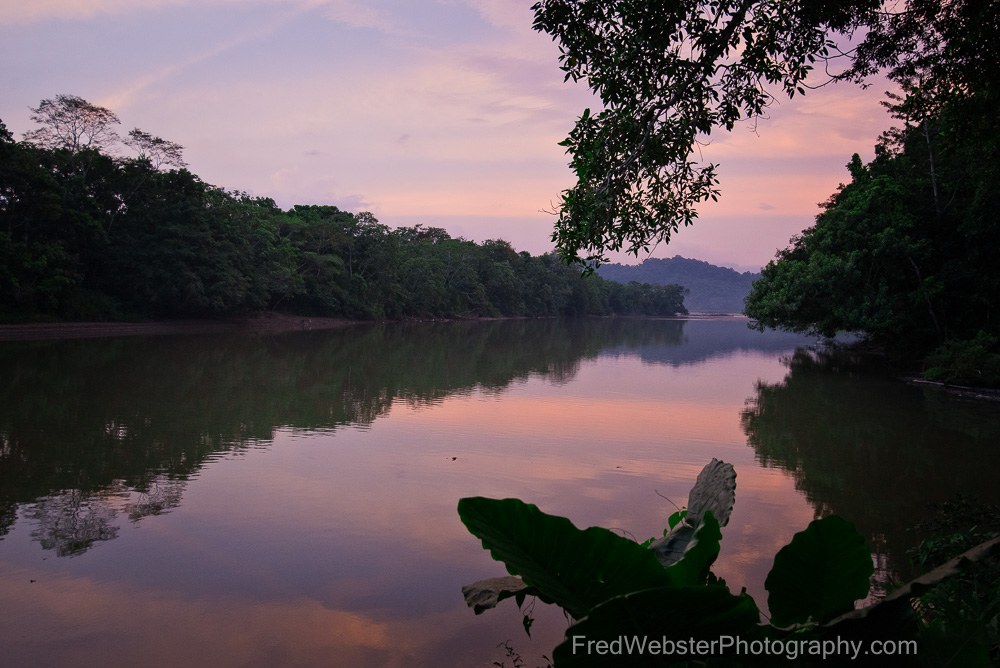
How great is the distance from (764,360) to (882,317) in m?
8.50

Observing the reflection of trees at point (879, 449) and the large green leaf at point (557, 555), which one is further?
the reflection of trees at point (879, 449)

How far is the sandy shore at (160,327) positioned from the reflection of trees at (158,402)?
211 cm

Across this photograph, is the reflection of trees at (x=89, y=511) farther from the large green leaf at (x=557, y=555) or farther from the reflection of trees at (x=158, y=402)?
the large green leaf at (x=557, y=555)

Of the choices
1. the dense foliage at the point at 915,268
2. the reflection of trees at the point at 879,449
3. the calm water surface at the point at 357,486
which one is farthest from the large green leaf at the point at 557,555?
the dense foliage at the point at 915,268

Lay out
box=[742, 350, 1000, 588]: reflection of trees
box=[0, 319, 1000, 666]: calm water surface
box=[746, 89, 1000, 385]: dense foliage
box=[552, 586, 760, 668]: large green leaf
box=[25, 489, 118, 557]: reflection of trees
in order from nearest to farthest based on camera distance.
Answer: box=[552, 586, 760, 668]: large green leaf, box=[0, 319, 1000, 666]: calm water surface, box=[25, 489, 118, 557]: reflection of trees, box=[742, 350, 1000, 588]: reflection of trees, box=[746, 89, 1000, 385]: dense foliage

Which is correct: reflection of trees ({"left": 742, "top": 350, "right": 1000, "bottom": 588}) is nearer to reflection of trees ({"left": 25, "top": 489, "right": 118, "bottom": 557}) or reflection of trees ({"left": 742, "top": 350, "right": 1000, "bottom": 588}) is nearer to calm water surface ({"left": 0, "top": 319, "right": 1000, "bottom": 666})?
calm water surface ({"left": 0, "top": 319, "right": 1000, "bottom": 666})

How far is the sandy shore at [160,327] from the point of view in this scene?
2119 cm

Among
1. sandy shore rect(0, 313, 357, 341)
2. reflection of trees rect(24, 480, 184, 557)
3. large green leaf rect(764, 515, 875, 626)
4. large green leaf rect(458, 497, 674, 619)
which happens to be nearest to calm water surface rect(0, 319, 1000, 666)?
reflection of trees rect(24, 480, 184, 557)

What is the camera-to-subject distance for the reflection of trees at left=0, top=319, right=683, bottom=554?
5.70 m

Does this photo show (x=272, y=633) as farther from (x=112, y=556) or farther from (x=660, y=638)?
(x=660, y=638)

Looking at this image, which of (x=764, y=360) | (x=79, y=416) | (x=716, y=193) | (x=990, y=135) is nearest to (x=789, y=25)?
(x=716, y=193)

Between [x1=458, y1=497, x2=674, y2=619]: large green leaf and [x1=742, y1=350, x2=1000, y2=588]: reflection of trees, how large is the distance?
169 inches

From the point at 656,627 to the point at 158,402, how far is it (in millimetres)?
10904

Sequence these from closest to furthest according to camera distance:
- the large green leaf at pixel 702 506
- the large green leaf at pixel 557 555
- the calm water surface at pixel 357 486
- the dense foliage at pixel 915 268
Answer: the large green leaf at pixel 557 555 → the large green leaf at pixel 702 506 → the calm water surface at pixel 357 486 → the dense foliage at pixel 915 268
